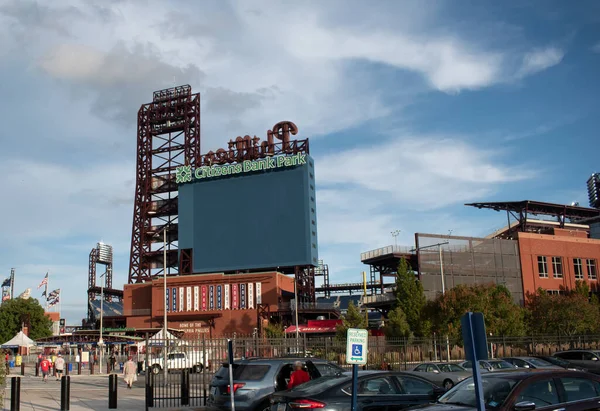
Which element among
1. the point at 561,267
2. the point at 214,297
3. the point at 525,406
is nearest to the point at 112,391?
the point at 525,406

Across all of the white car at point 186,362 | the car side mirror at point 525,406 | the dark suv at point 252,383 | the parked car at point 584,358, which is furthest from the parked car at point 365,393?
the parked car at point 584,358

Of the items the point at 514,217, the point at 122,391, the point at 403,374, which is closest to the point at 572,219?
the point at 514,217

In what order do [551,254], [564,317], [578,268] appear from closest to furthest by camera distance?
[564,317], [551,254], [578,268]

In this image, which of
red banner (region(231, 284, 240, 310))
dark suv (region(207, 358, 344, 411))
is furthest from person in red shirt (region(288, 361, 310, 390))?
red banner (region(231, 284, 240, 310))

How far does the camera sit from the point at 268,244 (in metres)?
78.1

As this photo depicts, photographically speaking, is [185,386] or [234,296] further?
[234,296]

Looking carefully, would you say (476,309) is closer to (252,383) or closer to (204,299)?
(252,383)

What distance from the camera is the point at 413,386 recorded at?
1332 cm

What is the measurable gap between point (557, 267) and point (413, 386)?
2684 inches

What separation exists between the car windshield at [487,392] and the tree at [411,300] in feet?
137

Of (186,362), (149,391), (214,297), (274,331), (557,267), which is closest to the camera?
(149,391)

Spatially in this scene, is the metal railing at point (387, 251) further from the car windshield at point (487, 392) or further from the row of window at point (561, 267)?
the car windshield at point (487, 392)

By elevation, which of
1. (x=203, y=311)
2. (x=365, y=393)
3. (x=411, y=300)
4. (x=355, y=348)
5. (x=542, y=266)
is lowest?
(x=365, y=393)

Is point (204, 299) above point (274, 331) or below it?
above
